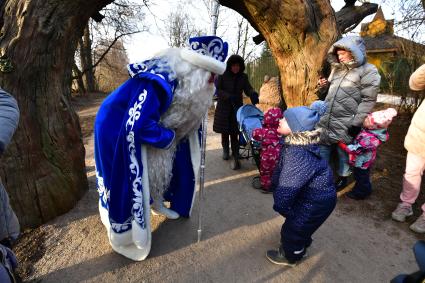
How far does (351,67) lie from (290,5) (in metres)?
1.08

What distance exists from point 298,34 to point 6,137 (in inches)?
140

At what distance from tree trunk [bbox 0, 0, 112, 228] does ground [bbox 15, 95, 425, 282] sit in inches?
13.3

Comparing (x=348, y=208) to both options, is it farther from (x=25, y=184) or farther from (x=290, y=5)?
(x=25, y=184)

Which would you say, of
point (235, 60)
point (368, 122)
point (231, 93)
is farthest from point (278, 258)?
point (235, 60)

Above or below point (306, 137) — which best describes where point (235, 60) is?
above

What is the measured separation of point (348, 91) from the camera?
10.3ft

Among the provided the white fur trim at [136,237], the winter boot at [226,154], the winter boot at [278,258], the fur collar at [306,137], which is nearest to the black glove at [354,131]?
the fur collar at [306,137]

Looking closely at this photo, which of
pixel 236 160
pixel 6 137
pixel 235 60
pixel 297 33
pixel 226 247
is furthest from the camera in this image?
pixel 236 160

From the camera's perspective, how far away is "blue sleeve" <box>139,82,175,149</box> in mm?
1966

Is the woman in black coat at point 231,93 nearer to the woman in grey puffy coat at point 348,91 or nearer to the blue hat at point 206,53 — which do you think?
the woman in grey puffy coat at point 348,91

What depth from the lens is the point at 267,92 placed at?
773cm

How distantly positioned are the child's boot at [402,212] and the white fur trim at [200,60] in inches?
103

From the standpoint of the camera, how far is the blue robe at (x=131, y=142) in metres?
1.99

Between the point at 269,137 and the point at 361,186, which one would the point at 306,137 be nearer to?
the point at 269,137
